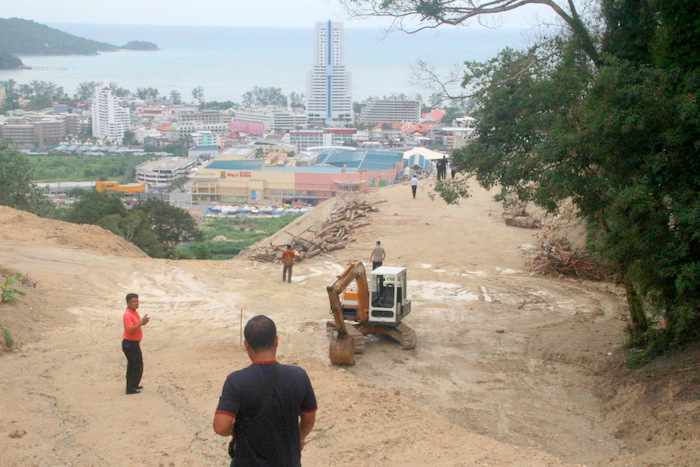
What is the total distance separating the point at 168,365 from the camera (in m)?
14.8

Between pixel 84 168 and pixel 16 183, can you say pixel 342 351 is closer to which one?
pixel 16 183

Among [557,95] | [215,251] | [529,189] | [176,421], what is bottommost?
[215,251]

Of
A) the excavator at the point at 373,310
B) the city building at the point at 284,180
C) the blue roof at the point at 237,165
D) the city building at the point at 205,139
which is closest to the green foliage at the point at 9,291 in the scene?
the excavator at the point at 373,310

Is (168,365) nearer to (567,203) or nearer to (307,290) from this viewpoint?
(307,290)

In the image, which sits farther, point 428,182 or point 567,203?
point 428,182

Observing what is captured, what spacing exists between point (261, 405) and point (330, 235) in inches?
934

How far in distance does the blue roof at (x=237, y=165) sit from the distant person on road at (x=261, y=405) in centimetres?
9262

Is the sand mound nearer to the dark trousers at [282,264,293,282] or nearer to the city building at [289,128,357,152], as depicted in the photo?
the dark trousers at [282,264,293,282]

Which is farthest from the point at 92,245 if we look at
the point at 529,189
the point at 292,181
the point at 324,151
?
the point at 324,151

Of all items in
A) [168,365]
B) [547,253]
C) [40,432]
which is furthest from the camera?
[547,253]

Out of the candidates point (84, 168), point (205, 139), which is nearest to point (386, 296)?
point (84, 168)

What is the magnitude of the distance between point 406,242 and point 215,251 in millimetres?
22198

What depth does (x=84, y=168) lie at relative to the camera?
117 m

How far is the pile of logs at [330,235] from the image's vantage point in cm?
2714
